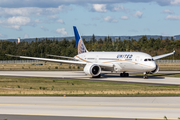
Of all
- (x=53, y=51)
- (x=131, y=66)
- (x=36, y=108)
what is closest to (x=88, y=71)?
(x=131, y=66)

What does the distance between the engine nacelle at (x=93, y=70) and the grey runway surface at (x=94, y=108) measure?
24782 mm

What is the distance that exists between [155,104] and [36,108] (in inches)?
316

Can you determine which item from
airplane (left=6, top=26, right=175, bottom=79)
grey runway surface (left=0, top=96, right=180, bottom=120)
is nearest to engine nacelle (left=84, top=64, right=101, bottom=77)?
airplane (left=6, top=26, right=175, bottom=79)

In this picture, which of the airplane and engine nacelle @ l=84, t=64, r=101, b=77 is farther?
engine nacelle @ l=84, t=64, r=101, b=77

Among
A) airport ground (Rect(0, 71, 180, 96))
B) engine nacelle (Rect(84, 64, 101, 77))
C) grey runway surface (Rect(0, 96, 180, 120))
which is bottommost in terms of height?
airport ground (Rect(0, 71, 180, 96))

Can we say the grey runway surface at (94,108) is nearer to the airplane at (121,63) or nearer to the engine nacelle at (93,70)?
the airplane at (121,63)

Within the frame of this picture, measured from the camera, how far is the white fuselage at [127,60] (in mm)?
43781

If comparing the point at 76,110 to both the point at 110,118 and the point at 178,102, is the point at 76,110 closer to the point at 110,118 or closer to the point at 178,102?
the point at 110,118

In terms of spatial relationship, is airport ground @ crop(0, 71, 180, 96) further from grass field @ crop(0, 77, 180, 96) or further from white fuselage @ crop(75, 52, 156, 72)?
white fuselage @ crop(75, 52, 156, 72)

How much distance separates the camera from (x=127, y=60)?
46.1 metres

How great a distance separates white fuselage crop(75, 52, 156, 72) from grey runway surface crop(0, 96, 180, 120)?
2344 cm

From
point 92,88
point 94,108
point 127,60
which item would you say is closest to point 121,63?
point 127,60

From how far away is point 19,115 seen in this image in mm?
15430

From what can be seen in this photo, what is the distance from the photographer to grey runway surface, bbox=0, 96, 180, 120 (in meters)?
15.5
